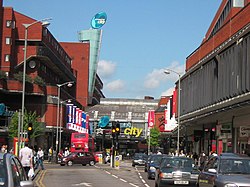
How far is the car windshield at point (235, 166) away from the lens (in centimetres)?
1552

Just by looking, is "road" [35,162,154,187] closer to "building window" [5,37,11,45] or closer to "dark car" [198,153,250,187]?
"dark car" [198,153,250,187]

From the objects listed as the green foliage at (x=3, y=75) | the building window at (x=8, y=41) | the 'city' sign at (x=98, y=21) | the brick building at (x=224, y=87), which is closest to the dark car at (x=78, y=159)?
the brick building at (x=224, y=87)

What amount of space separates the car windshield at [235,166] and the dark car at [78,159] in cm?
4012

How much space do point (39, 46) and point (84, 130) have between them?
73.4ft

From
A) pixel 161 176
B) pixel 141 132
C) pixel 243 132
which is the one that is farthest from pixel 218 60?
pixel 141 132

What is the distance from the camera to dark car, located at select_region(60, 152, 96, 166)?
55.1 metres

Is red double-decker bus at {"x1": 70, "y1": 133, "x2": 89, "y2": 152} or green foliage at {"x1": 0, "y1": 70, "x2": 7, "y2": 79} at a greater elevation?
green foliage at {"x1": 0, "y1": 70, "x2": 7, "y2": 79}

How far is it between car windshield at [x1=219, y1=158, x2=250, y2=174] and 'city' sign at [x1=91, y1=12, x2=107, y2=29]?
448ft

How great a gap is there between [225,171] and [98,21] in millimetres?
139238

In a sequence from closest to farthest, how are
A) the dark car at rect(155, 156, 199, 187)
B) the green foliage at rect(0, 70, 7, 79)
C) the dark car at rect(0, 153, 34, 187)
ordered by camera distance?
the dark car at rect(0, 153, 34, 187), the dark car at rect(155, 156, 199, 187), the green foliage at rect(0, 70, 7, 79)

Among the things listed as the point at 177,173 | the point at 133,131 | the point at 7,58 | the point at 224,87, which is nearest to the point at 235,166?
the point at 177,173

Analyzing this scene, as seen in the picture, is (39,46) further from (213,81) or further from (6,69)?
(213,81)

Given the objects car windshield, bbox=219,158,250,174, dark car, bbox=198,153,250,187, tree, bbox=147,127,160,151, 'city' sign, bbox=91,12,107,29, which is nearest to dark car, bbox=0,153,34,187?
dark car, bbox=198,153,250,187

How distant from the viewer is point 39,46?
8762 centimetres
